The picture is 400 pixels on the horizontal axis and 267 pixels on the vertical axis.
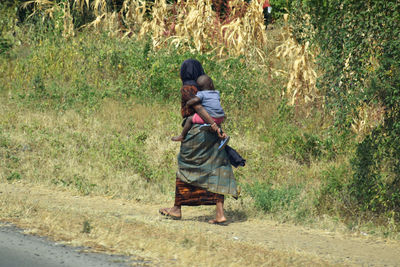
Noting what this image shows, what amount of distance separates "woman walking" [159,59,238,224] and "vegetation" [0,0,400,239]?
3.54 feet

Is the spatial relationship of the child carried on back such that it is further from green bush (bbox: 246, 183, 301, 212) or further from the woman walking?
green bush (bbox: 246, 183, 301, 212)

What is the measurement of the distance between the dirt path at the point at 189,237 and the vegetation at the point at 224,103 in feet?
2.13

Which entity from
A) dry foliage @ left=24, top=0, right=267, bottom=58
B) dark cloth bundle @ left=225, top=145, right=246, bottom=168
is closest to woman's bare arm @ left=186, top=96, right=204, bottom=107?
dark cloth bundle @ left=225, top=145, right=246, bottom=168

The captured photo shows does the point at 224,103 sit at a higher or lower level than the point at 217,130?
Answer: lower

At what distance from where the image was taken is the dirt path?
18.3 ft

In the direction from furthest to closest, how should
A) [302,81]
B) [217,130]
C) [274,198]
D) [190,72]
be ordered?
[302,81]
[274,198]
[190,72]
[217,130]

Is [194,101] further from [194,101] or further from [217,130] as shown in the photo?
[217,130]

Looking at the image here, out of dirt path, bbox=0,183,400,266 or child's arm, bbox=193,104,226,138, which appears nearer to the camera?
dirt path, bbox=0,183,400,266

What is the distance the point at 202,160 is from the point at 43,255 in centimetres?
229

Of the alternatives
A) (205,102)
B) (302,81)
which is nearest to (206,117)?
(205,102)

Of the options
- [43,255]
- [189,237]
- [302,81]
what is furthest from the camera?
[302,81]

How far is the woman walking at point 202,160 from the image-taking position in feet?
23.1

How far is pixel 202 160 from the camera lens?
7066 millimetres

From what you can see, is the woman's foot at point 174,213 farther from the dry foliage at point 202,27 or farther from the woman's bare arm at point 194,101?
the dry foliage at point 202,27
